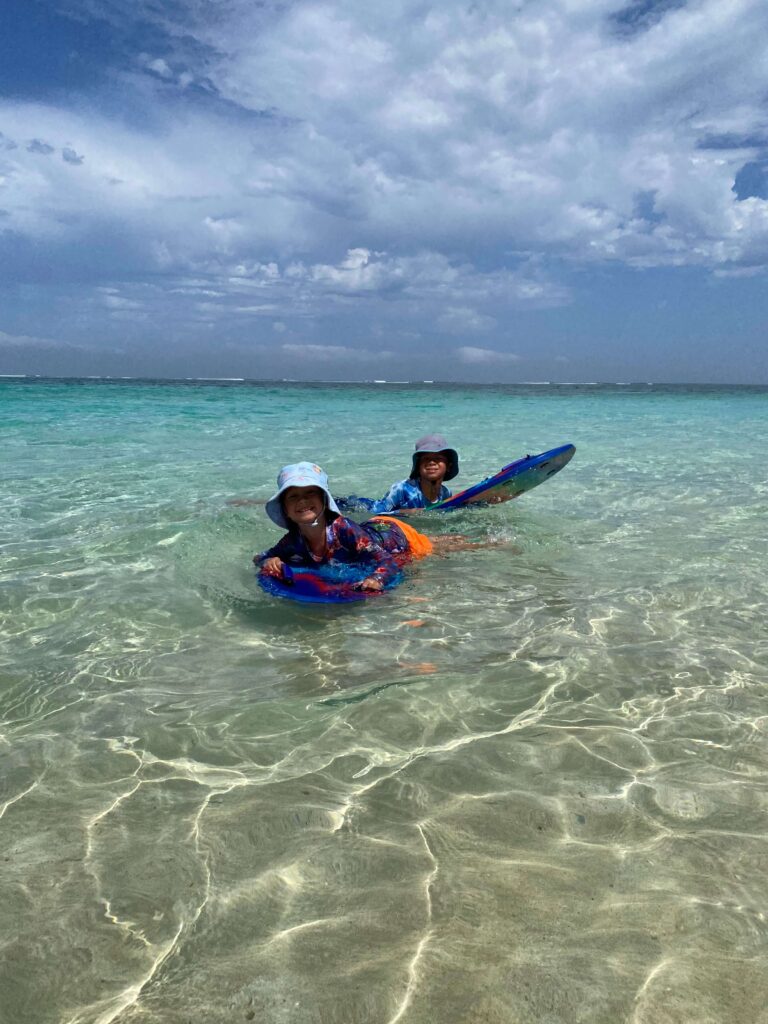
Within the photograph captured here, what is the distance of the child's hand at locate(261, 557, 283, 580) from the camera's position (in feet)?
17.5

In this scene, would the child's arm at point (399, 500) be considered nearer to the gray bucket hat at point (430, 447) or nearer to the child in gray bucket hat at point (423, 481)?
the child in gray bucket hat at point (423, 481)

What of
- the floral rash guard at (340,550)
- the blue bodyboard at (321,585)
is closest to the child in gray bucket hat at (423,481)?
the floral rash guard at (340,550)

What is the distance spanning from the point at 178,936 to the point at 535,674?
241cm

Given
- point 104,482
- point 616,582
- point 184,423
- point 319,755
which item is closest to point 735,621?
point 616,582

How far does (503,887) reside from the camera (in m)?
2.28

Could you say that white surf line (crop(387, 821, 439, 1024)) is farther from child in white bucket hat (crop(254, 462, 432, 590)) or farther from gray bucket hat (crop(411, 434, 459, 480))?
gray bucket hat (crop(411, 434, 459, 480))

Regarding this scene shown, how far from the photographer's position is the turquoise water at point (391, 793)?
1.95 metres

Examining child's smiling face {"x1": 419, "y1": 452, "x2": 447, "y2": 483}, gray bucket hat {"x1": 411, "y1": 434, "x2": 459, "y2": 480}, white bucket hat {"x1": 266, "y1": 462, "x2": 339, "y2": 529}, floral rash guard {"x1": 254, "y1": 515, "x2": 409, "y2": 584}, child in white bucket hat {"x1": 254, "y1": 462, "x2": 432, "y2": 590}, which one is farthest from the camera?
child's smiling face {"x1": 419, "y1": 452, "x2": 447, "y2": 483}

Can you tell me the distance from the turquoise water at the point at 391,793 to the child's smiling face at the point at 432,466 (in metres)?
1.79

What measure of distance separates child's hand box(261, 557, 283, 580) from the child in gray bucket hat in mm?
2900

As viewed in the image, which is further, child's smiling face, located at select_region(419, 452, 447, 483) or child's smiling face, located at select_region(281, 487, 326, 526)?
child's smiling face, located at select_region(419, 452, 447, 483)

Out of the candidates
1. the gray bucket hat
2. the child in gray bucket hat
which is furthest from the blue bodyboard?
the gray bucket hat

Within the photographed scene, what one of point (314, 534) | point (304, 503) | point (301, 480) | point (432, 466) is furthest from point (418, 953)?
point (432, 466)

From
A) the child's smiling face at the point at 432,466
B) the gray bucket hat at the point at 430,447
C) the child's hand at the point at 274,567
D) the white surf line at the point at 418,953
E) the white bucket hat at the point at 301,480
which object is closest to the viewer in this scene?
the white surf line at the point at 418,953
